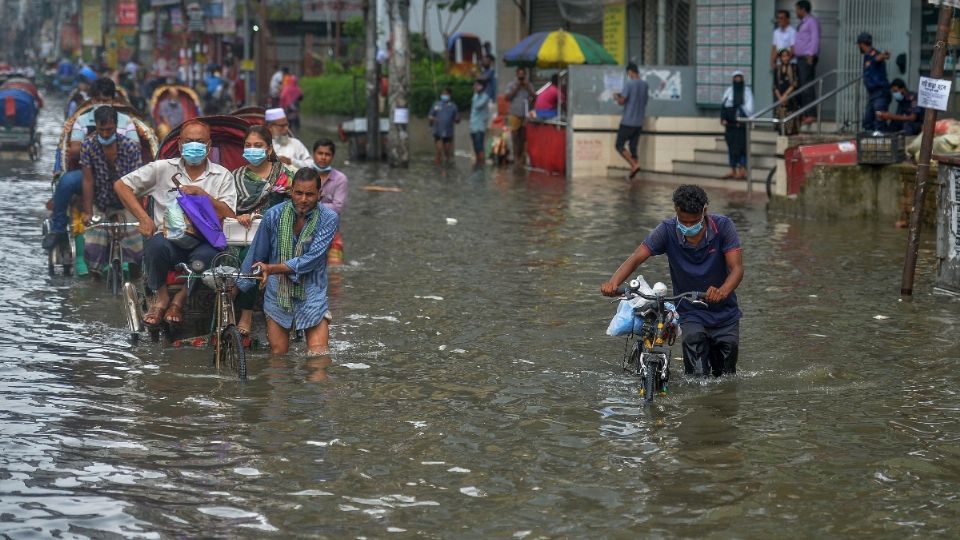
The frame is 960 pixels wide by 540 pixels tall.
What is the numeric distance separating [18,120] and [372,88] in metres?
6.91

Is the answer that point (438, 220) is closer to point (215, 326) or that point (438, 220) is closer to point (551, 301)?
point (551, 301)

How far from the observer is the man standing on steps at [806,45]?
76.6ft

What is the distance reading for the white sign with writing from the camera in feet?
41.7

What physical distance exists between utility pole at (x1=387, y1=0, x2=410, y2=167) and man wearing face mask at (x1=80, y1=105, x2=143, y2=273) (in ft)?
52.3

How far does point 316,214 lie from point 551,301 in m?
3.51

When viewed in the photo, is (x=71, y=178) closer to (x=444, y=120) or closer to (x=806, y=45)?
(x=806, y=45)

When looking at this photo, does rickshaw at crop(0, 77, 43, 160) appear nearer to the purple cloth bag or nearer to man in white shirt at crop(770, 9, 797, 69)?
man in white shirt at crop(770, 9, 797, 69)

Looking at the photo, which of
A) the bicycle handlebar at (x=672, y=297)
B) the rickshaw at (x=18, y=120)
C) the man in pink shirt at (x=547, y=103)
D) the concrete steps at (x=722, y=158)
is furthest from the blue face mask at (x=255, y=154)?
the rickshaw at (x=18, y=120)

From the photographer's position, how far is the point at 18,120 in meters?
29.7

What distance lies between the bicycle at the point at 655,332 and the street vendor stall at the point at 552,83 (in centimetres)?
1902

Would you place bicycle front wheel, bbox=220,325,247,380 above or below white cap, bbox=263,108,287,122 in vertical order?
below

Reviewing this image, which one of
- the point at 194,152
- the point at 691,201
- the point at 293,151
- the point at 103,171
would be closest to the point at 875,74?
the point at 293,151

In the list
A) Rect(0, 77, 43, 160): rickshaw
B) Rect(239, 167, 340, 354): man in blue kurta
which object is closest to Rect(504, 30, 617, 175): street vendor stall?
Rect(0, 77, 43, 160): rickshaw

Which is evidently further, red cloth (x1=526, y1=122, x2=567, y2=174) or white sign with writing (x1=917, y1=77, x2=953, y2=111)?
red cloth (x1=526, y1=122, x2=567, y2=174)
